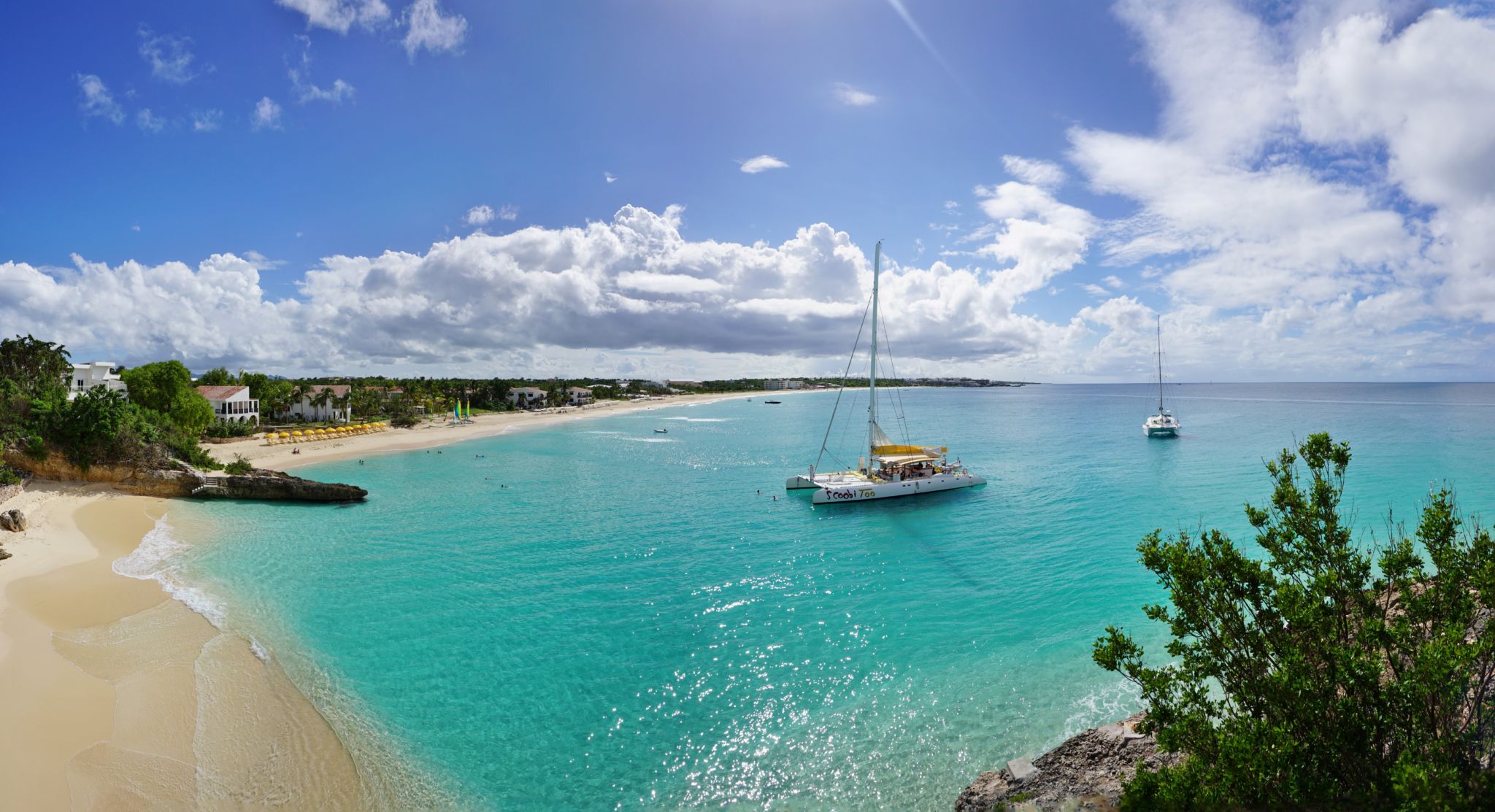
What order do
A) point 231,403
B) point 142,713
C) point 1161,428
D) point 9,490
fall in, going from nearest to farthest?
point 142,713
point 9,490
point 231,403
point 1161,428

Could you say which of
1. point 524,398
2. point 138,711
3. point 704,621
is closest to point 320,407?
point 524,398

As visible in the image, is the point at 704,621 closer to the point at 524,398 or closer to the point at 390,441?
the point at 390,441

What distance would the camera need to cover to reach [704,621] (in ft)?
75.0

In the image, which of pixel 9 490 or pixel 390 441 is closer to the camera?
pixel 9 490

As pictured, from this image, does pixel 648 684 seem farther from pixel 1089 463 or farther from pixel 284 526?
pixel 1089 463

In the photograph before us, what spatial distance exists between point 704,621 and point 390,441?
74640mm

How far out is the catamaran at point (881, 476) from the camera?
44.9 meters

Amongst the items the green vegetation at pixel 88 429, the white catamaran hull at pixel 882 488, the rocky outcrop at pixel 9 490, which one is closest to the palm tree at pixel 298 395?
the green vegetation at pixel 88 429

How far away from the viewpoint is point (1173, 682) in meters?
10.3

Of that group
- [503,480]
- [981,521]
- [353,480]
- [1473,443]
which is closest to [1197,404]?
[1473,443]

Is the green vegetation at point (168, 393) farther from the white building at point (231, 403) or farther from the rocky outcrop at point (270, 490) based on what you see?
the rocky outcrop at point (270, 490)

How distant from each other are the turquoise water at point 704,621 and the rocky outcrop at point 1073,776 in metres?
1.51

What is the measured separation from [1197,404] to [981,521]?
588ft

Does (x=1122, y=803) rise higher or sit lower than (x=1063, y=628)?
higher
